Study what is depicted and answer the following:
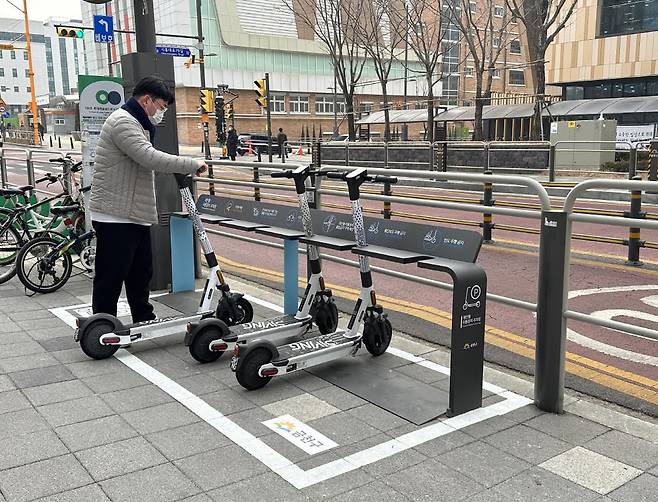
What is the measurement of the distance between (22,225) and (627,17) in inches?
1407

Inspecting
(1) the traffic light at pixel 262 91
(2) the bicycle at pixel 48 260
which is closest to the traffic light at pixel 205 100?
(1) the traffic light at pixel 262 91

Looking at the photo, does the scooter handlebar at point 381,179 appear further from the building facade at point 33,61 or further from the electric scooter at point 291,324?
the building facade at point 33,61

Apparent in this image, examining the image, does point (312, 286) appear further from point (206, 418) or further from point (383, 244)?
point (206, 418)

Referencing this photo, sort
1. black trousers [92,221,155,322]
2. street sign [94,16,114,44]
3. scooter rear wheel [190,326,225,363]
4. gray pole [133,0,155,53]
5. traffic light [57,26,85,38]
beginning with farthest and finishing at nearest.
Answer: traffic light [57,26,85,38]
street sign [94,16,114,44]
gray pole [133,0,155,53]
black trousers [92,221,155,322]
scooter rear wheel [190,326,225,363]

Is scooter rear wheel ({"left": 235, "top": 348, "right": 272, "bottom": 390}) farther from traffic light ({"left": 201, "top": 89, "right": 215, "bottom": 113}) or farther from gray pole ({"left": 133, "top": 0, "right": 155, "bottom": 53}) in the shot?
traffic light ({"left": 201, "top": 89, "right": 215, "bottom": 113})

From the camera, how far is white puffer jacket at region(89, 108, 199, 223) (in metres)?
5.05

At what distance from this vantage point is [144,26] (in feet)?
23.0

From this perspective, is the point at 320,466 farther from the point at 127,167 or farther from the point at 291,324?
the point at 127,167

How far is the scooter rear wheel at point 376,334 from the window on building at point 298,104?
6571 cm

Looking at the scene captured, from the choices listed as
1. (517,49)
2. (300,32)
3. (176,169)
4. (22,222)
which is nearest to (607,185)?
(176,169)

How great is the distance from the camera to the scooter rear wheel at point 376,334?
5.03m

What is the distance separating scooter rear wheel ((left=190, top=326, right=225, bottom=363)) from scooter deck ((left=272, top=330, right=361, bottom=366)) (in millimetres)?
581

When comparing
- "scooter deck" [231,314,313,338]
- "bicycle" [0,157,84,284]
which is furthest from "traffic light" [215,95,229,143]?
"scooter deck" [231,314,313,338]

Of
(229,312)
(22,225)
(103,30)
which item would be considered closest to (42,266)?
(22,225)
